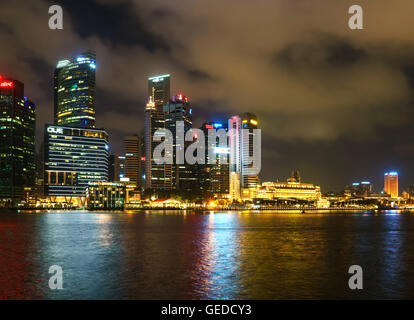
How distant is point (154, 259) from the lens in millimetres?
45344

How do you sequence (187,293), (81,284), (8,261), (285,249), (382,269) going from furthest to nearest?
(285,249) → (8,261) → (382,269) → (81,284) → (187,293)

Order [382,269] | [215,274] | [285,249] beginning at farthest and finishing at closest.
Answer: [285,249] → [382,269] → [215,274]

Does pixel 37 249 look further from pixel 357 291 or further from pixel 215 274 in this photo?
pixel 357 291

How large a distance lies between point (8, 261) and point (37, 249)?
35.2ft

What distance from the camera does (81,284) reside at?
32281 millimetres
